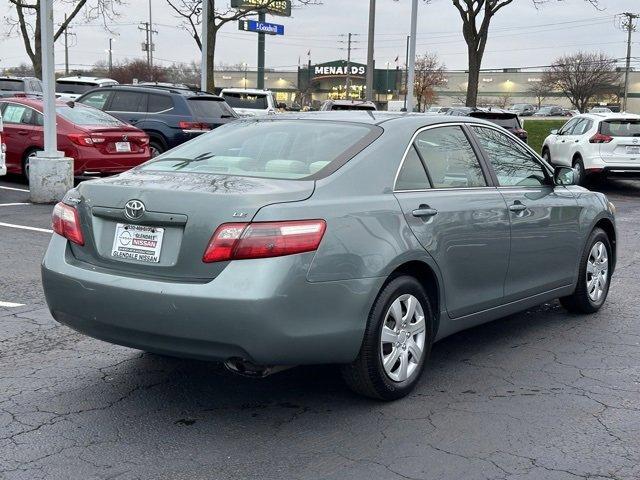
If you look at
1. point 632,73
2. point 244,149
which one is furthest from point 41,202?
point 632,73

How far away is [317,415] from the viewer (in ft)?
13.9

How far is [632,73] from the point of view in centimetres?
9725

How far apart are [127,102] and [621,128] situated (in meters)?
10.4

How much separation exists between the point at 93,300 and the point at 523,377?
2.62 meters

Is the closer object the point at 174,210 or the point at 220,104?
the point at 174,210

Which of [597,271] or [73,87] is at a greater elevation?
[73,87]

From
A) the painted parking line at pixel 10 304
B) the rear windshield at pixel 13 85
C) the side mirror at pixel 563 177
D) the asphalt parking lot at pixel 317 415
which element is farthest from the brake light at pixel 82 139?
the rear windshield at pixel 13 85

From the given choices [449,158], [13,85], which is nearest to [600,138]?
[449,158]

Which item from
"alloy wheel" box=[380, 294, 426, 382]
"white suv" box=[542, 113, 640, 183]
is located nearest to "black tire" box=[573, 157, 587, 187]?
"white suv" box=[542, 113, 640, 183]

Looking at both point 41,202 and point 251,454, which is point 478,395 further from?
point 41,202

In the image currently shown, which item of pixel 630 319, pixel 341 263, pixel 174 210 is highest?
pixel 174 210

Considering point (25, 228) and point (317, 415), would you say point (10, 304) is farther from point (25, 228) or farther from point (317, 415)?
point (25, 228)

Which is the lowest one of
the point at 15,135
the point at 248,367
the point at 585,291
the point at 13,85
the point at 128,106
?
the point at 585,291

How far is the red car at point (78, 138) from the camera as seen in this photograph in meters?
13.0
